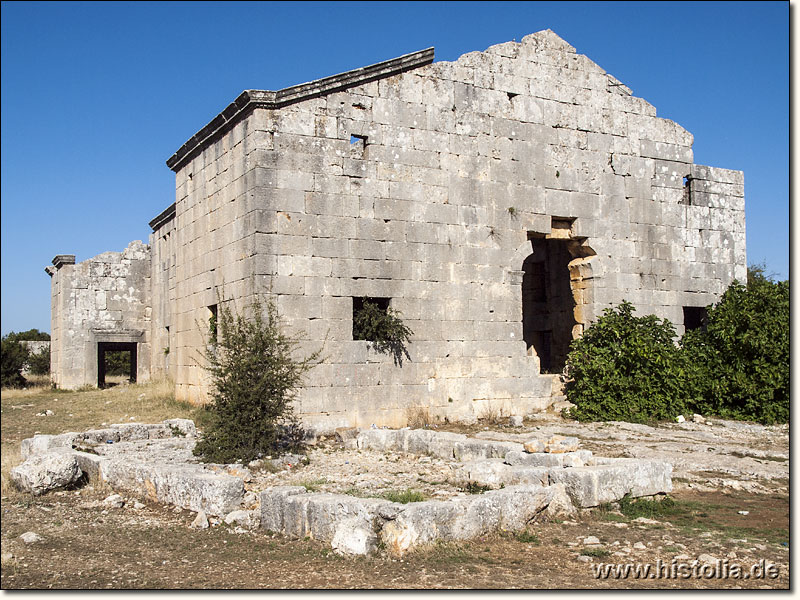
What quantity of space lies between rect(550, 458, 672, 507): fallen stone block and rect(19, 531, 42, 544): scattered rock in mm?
4646

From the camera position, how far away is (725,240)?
617 inches

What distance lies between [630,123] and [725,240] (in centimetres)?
322

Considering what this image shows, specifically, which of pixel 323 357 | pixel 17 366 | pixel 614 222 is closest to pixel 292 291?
pixel 323 357

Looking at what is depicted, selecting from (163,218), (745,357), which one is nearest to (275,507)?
(745,357)

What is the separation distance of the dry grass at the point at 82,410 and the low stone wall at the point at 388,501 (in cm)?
151

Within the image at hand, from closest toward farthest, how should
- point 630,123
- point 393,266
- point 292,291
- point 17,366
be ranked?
point 292,291 → point 393,266 → point 630,123 → point 17,366

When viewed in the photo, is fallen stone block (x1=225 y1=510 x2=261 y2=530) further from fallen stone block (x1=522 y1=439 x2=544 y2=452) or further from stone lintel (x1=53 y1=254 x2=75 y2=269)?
stone lintel (x1=53 y1=254 x2=75 y2=269)

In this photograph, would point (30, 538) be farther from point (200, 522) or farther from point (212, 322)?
point (212, 322)

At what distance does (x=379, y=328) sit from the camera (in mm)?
12195

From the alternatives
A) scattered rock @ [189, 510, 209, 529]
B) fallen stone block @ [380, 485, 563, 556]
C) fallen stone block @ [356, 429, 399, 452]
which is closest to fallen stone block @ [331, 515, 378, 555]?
fallen stone block @ [380, 485, 563, 556]

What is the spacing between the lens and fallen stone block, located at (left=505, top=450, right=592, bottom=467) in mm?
8016

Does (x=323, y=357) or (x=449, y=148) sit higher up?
(x=449, y=148)

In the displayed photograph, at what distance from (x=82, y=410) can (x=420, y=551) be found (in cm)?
1120

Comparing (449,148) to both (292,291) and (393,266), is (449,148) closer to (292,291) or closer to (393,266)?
(393,266)
